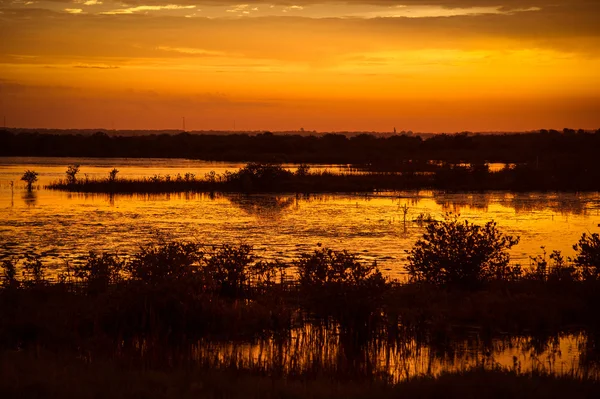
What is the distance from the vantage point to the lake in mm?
23359

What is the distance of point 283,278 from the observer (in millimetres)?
17531

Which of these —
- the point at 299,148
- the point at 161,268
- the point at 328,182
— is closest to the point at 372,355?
the point at 161,268

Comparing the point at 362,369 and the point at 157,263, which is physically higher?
the point at 157,263

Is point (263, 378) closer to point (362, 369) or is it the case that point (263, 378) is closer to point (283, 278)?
point (362, 369)

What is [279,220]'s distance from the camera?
30.8 m

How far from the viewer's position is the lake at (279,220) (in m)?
23.4

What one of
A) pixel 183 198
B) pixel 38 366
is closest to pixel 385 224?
pixel 183 198

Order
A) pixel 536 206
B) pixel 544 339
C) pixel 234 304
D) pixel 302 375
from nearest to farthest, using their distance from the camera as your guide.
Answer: pixel 302 375 < pixel 544 339 < pixel 234 304 < pixel 536 206

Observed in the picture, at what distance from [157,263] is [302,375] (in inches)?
177

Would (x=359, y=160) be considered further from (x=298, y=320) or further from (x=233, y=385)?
(x=233, y=385)

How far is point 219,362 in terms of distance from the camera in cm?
1127

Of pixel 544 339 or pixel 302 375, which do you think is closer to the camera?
pixel 302 375

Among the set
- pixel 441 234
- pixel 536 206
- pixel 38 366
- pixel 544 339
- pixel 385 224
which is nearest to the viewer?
pixel 38 366

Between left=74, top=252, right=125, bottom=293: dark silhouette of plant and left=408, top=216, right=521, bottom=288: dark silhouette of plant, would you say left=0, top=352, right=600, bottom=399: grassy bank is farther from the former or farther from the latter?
left=408, top=216, right=521, bottom=288: dark silhouette of plant
